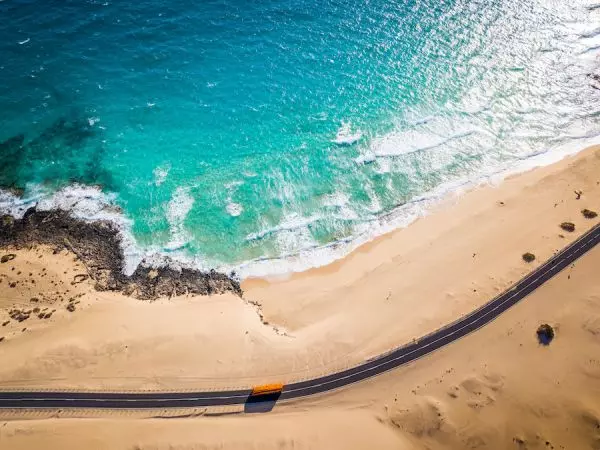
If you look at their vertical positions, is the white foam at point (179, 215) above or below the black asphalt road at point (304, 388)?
above

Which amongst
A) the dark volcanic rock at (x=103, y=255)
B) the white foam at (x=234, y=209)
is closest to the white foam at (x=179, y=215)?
the dark volcanic rock at (x=103, y=255)

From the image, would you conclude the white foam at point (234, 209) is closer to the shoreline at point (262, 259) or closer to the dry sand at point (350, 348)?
the shoreline at point (262, 259)

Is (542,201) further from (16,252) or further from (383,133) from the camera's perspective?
(16,252)

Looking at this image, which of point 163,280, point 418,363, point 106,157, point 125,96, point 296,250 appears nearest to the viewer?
point 418,363

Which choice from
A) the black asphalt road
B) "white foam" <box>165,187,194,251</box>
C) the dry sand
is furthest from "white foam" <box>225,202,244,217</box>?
the black asphalt road

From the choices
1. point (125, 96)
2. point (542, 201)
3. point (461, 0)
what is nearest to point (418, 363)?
point (542, 201)

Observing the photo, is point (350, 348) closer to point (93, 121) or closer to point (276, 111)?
point (276, 111)
